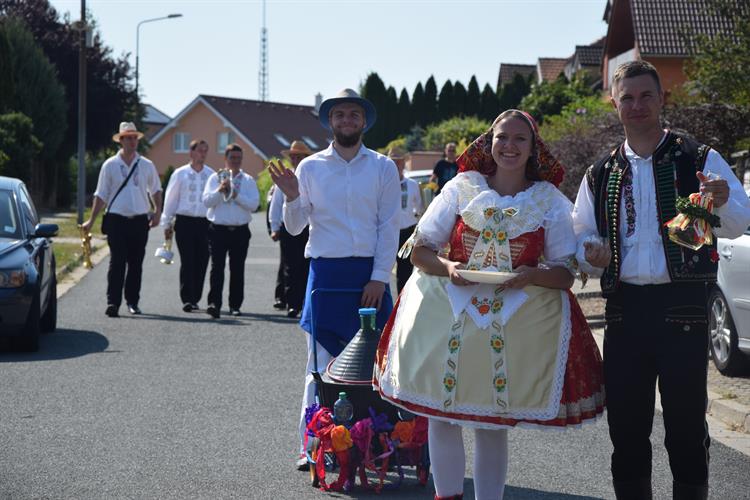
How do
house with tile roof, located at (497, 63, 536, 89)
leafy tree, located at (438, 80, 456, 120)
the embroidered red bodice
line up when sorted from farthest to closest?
house with tile roof, located at (497, 63, 536, 89) → leafy tree, located at (438, 80, 456, 120) → the embroidered red bodice

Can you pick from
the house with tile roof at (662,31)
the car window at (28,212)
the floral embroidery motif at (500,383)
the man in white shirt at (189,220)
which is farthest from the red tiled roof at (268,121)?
the floral embroidery motif at (500,383)

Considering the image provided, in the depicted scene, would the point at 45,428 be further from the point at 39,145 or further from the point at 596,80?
the point at 596,80

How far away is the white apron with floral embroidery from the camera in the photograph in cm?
483

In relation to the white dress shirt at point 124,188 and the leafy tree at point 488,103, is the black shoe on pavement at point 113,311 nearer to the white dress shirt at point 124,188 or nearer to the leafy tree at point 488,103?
the white dress shirt at point 124,188

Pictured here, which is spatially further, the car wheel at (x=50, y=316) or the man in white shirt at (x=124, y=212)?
the man in white shirt at (x=124, y=212)

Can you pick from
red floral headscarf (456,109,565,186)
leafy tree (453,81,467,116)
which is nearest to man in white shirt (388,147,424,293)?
red floral headscarf (456,109,565,186)

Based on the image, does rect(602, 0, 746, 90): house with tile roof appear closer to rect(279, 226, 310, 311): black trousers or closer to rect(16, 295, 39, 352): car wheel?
rect(279, 226, 310, 311): black trousers

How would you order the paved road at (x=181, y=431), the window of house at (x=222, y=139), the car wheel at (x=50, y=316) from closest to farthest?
the paved road at (x=181, y=431), the car wheel at (x=50, y=316), the window of house at (x=222, y=139)

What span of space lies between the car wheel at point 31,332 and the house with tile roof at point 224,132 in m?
67.9

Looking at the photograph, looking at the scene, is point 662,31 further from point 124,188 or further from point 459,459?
point 459,459

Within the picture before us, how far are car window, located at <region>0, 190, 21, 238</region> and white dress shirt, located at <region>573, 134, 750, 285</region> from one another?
8102 mm

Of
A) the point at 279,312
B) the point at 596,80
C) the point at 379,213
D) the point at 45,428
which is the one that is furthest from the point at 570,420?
the point at 596,80

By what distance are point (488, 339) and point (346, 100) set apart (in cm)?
216

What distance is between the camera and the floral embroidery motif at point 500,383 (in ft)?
15.8
